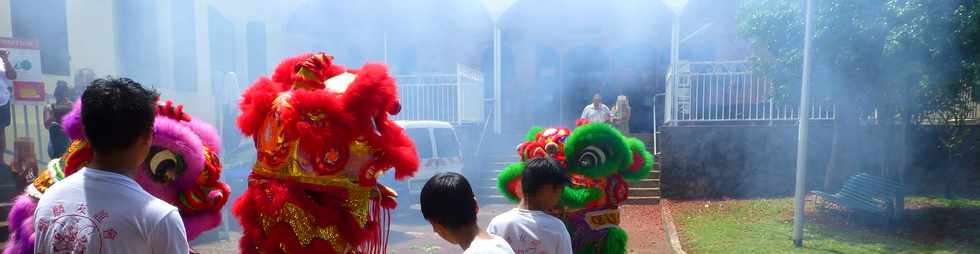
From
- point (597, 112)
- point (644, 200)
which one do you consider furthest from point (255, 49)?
point (644, 200)

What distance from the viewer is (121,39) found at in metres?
6.30

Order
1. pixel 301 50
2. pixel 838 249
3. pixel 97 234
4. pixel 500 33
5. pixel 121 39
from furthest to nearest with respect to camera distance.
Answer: pixel 500 33, pixel 301 50, pixel 121 39, pixel 838 249, pixel 97 234

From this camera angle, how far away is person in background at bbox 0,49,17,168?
4395 mm

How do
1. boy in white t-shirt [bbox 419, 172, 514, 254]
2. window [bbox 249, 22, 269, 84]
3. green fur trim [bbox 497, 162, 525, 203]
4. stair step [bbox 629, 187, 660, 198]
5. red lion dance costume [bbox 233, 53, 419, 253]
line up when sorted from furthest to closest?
1. stair step [bbox 629, 187, 660, 198]
2. window [bbox 249, 22, 269, 84]
3. green fur trim [bbox 497, 162, 525, 203]
4. red lion dance costume [bbox 233, 53, 419, 253]
5. boy in white t-shirt [bbox 419, 172, 514, 254]

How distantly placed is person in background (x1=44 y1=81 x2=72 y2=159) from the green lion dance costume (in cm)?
337

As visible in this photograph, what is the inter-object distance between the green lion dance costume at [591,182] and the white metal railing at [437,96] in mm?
7317

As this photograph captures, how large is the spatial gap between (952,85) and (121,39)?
847cm

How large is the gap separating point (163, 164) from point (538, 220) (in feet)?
Answer: 4.17

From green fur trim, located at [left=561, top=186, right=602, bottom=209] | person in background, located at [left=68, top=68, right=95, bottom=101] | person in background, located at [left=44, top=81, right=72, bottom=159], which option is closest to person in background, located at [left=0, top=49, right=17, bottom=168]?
person in background, located at [left=44, top=81, right=72, bottom=159]

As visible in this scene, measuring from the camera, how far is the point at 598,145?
9.75 feet

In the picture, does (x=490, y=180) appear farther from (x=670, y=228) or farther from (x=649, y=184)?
(x=670, y=228)

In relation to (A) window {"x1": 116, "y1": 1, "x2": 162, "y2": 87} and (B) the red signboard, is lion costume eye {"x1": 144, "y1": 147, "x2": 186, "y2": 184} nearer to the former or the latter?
(B) the red signboard

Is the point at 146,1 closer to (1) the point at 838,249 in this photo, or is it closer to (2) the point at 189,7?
(2) the point at 189,7

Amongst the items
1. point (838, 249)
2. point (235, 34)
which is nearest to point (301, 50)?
point (235, 34)
